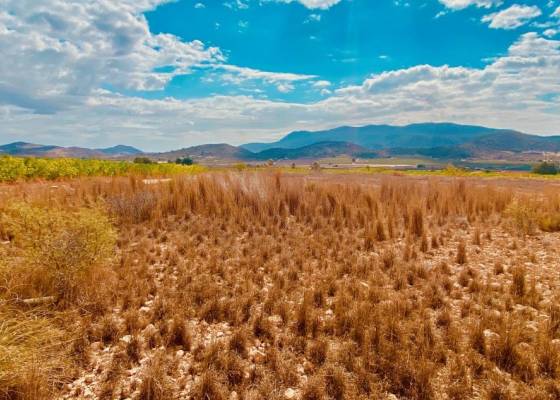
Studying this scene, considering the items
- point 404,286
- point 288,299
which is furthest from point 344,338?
point 404,286

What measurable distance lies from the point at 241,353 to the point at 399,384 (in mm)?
1466

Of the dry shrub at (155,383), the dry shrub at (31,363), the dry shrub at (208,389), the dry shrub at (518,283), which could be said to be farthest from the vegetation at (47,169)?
the dry shrub at (518,283)

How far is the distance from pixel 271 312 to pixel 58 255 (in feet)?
9.35

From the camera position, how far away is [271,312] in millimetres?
3896

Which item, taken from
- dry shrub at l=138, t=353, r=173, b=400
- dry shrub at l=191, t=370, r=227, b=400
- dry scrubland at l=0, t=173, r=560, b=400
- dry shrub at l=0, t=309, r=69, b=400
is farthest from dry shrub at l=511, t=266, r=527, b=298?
dry shrub at l=0, t=309, r=69, b=400

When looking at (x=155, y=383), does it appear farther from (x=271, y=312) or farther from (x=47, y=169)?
(x=47, y=169)

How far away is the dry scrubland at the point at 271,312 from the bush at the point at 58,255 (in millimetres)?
19

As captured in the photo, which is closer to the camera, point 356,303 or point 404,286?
point 356,303

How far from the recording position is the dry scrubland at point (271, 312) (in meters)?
2.67

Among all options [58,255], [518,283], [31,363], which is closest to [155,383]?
[31,363]

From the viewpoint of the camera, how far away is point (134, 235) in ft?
22.7

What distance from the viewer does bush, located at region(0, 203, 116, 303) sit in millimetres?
3941

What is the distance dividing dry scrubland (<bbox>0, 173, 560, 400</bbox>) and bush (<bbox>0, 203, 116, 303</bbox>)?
0.7 inches

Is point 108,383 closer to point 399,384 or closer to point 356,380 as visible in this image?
point 356,380
